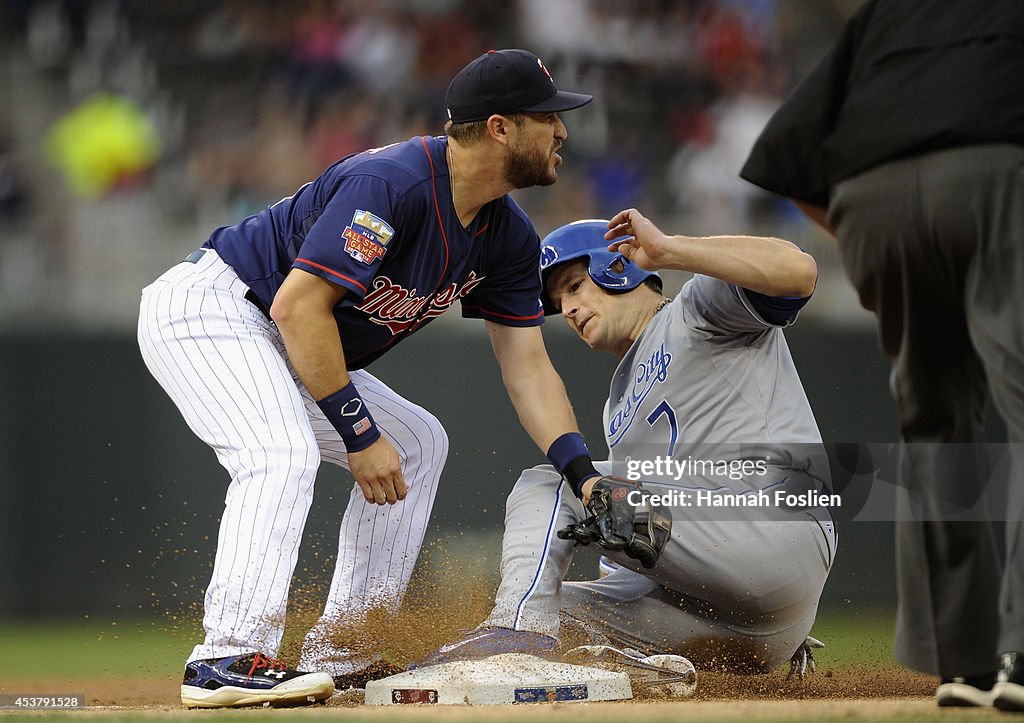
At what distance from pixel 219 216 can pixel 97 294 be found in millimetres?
822

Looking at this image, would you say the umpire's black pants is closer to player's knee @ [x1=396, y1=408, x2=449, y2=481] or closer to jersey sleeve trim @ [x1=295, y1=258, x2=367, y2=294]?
jersey sleeve trim @ [x1=295, y1=258, x2=367, y2=294]

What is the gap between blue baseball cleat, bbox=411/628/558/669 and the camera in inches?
107

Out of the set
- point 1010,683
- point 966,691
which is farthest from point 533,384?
point 1010,683

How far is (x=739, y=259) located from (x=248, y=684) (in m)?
1.52

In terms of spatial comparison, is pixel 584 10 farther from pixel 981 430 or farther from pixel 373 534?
pixel 981 430

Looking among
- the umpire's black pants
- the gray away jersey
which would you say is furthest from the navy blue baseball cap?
the umpire's black pants

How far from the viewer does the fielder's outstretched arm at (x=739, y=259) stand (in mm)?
2812

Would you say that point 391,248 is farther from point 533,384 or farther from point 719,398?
point 719,398

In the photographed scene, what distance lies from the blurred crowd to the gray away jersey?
10.5 ft

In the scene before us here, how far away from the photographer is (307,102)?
22.6 ft

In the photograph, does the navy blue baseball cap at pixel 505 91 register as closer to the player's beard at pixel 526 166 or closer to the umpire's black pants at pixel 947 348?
the player's beard at pixel 526 166

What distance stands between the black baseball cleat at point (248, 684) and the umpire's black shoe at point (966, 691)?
132 cm

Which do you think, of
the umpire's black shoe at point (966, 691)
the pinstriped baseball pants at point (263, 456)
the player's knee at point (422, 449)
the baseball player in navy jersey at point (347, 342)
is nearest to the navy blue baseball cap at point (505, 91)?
the baseball player in navy jersey at point (347, 342)

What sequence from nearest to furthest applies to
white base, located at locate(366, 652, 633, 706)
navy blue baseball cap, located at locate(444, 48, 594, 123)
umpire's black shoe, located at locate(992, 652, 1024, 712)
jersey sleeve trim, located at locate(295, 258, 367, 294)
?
umpire's black shoe, located at locate(992, 652, 1024, 712) < white base, located at locate(366, 652, 633, 706) < jersey sleeve trim, located at locate(295, 258, 367, 294) < navy blue baseball cap, located at locate(444, 48, 594, 123)
